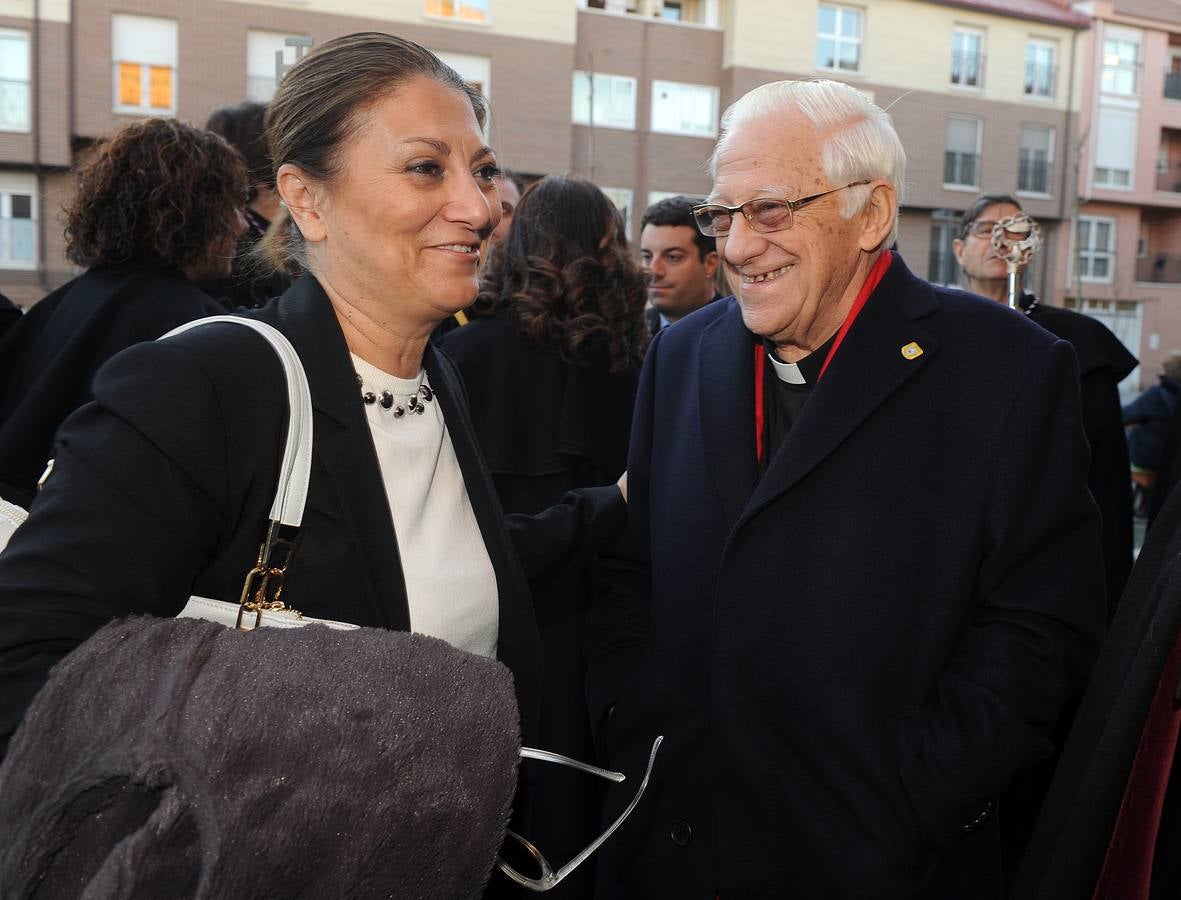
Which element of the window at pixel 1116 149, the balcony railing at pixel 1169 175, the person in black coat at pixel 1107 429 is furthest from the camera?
the balcony railing at pixel 1169 175

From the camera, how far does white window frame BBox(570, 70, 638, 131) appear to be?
2509 cm

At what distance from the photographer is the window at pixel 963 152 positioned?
28734 millimetres

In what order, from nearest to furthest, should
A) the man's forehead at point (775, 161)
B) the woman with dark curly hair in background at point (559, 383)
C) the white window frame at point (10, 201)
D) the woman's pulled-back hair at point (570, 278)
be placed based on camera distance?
the man's forehead at point (775, 161)
the woman with dark curly hair in background at point (559, 383)
the woman's pulled-back hair at point (570, 278)
the white window frame at point (10, 201)

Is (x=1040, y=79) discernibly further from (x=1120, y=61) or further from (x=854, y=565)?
(x=854, y=565)

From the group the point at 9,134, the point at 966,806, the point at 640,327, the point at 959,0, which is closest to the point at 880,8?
the point at 959,0

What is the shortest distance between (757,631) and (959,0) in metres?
30.7

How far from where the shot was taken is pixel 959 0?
2828 centimetres

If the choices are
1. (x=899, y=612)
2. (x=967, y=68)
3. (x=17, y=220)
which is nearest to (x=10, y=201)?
(x=17, y=220)

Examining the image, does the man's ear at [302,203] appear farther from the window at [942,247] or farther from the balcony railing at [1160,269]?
the balcony railing at [1160,269]

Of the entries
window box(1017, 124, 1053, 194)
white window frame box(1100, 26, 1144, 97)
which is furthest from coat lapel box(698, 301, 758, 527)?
white window frame box(1100, 26, 1144, 97)

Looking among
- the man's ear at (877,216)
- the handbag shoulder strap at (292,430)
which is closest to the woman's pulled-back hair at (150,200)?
the handbag shoulder strap at (292,430)

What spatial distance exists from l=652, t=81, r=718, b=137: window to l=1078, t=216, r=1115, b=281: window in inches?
568

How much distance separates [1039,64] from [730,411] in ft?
108

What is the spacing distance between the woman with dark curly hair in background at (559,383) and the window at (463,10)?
22.1 m
